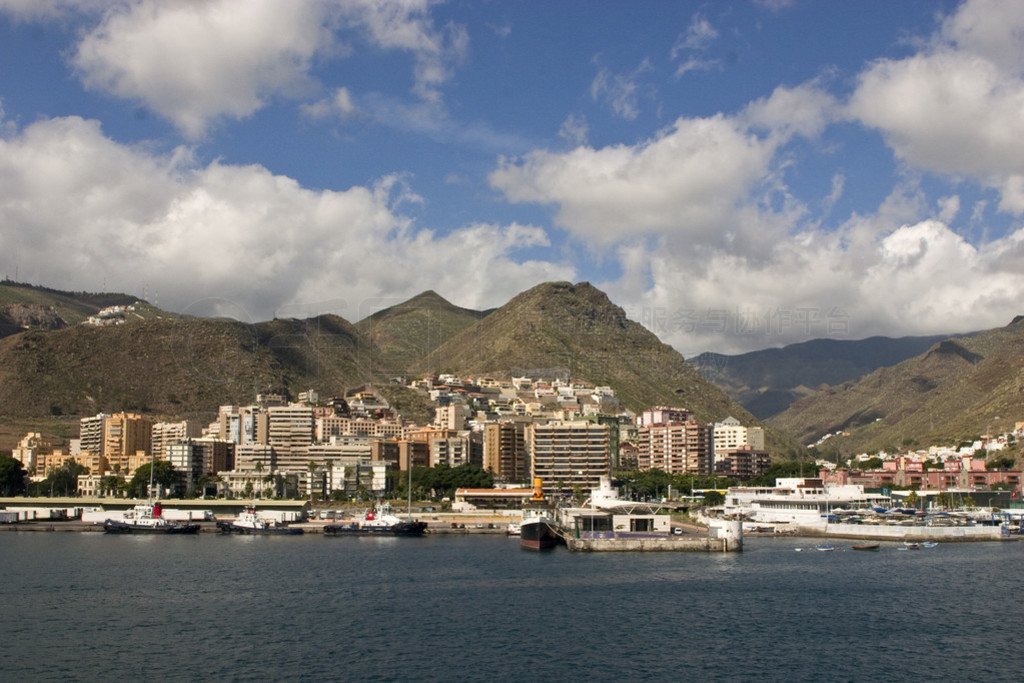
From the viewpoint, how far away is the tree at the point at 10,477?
16230 centimetres

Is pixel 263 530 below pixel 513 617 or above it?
above

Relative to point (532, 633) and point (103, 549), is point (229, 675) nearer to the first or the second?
point (532, 633)

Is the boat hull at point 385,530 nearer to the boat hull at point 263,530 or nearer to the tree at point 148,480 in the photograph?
the boat hull at point 263,530

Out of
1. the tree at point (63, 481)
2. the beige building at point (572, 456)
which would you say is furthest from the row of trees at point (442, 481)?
the tree at point (63, 481)

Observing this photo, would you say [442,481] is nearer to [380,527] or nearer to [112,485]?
[380,527]

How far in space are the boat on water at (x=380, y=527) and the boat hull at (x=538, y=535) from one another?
74.8 feet

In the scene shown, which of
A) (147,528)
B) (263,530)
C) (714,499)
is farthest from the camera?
(714,499)

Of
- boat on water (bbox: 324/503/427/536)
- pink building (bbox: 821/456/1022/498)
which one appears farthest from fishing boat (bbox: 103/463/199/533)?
pink building (bbox: 821/456/1022/498)

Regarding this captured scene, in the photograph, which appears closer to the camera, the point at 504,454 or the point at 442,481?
the point at 442,481

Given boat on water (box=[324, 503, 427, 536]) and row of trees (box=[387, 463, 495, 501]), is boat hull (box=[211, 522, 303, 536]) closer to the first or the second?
boat on water (box=[324, 503, 427, 536])

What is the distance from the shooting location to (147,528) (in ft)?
379

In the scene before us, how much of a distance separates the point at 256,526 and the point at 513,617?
70426 millimetres

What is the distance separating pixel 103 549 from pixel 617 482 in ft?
303

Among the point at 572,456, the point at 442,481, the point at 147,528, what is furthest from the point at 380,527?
the point at 572,456
